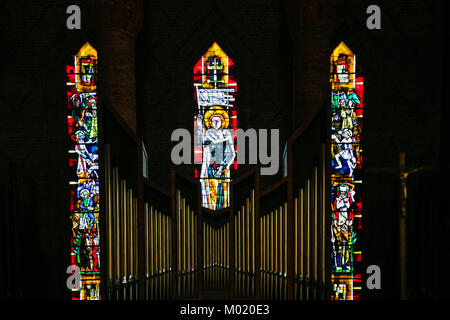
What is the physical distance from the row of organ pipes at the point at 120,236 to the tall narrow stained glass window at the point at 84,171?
4.75 meters

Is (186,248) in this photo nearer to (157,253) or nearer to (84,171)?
(157,253)

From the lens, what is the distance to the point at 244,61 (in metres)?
8.38

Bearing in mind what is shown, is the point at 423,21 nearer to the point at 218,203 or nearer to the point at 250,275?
the point at 218,203

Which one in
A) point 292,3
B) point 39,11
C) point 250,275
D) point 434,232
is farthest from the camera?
point 39,11

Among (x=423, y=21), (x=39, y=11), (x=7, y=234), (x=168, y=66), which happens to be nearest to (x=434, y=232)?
(x=423, y=21)

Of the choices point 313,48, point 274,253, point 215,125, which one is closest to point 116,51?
point 215,125

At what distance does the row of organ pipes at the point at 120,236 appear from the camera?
362 centimetres

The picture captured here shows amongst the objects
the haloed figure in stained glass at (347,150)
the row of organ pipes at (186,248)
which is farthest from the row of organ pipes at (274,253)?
the haloed figure in stained glass at (347,150)

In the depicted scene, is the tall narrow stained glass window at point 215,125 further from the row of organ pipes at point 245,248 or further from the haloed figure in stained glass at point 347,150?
the row of organ pipes at point 245,248

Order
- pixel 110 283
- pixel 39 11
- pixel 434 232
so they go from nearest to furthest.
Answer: pixel 110 283 → pixel 434 232 → pixel 39 11

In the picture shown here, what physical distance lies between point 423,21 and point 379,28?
2.86 ft

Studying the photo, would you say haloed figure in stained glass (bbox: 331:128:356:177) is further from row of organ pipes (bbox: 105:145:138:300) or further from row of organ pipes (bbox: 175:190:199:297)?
row of organ pipes (bbox: 105:145:138:300)

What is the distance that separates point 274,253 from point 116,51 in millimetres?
4886

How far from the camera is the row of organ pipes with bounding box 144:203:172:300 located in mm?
3857
